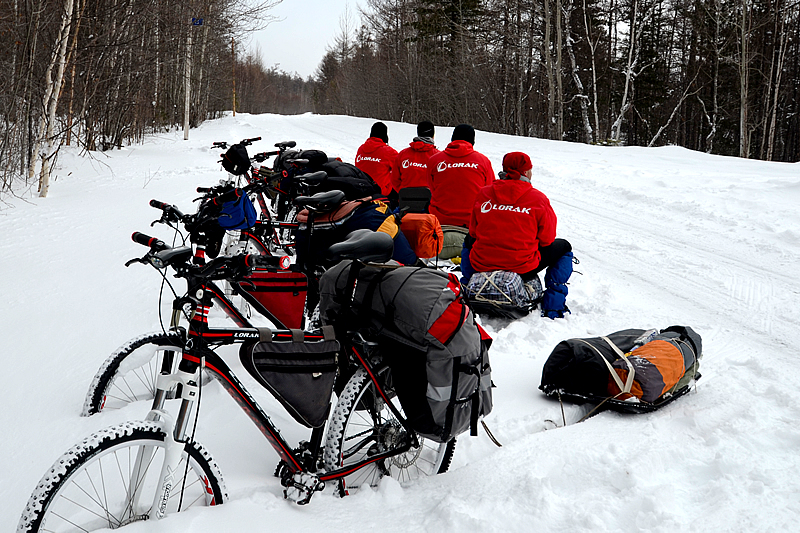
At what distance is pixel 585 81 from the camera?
94.9ft

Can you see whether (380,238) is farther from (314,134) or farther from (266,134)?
(266,134)

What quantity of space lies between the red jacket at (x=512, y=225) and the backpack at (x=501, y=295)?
13 centimetres

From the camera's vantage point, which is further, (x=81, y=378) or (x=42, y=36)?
(x=42, y=36)

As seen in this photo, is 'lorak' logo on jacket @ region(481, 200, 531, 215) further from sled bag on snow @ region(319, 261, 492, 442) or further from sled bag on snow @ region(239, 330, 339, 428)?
sled bag on snow @ region(239, 330, 339, 428)

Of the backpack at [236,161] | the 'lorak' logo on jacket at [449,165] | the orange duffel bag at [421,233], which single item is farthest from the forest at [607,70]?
the backpack at [236,161]

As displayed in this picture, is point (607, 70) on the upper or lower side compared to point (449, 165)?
upper

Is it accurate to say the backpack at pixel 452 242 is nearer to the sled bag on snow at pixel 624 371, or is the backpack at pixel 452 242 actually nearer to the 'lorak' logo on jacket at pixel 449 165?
the 'lorak' logo on jacket at pixel 449 165

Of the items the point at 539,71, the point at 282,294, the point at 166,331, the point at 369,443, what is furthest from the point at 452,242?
the point at 539,71

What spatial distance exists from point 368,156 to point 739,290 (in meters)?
5.18

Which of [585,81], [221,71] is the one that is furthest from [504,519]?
[221,71]

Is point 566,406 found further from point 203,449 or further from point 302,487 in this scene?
point 203,449

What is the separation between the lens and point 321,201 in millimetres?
3842

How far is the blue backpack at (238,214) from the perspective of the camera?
4.32 meters

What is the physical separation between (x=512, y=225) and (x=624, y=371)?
73.3 inches
